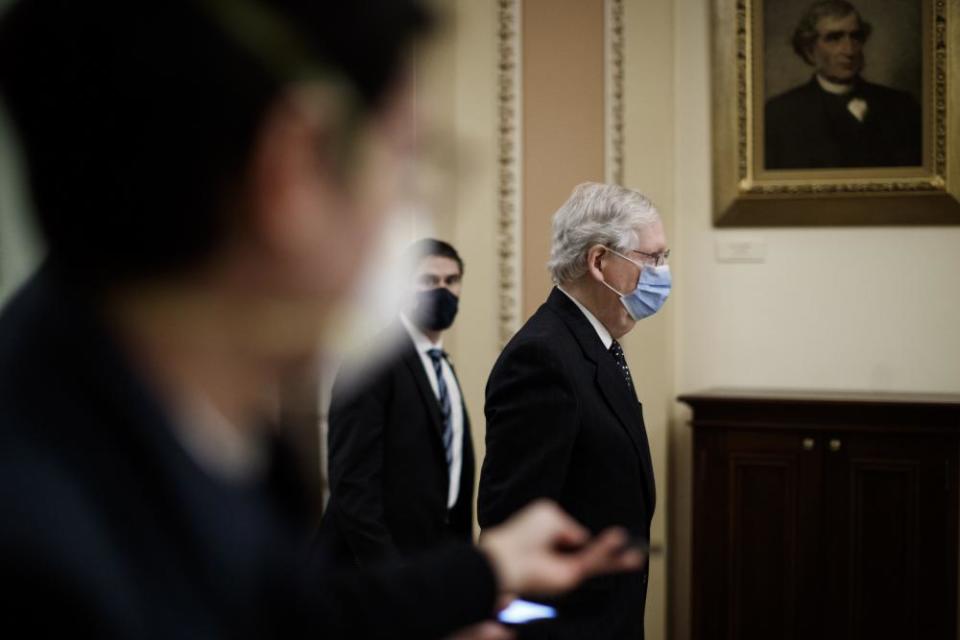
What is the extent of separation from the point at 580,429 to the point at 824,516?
2455 millimetres

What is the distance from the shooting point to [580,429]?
243 cm

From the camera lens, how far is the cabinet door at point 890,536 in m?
4.38

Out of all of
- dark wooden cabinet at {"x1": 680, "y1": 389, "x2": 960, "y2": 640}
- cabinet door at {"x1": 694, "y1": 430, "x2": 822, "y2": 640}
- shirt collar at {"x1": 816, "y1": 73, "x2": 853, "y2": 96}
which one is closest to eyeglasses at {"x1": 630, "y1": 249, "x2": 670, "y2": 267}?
dark wooden cabinet at {"x1": 680, "y1": 389, "x2": 960, "y2": 640}

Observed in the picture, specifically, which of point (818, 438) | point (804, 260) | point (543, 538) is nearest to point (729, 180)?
point (804, 260)

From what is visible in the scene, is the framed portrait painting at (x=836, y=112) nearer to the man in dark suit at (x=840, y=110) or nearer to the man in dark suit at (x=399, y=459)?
the man in dark suit at (x=840, y=110)

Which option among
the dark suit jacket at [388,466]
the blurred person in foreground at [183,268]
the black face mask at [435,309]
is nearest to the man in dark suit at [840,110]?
the black face mask at [435,309]

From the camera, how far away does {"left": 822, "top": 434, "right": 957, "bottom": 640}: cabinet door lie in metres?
4.38

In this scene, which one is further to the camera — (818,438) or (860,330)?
(860,330)

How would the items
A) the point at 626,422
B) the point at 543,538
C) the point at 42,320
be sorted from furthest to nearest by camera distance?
the point at 626,422 < the point at 543,538 < the point at 42,320

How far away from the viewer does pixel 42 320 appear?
64cm

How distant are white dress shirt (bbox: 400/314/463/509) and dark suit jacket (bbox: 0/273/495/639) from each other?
9.22 feet

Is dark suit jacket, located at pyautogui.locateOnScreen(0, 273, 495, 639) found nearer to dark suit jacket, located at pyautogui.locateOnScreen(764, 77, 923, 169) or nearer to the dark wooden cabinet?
the dark wooden cabinet

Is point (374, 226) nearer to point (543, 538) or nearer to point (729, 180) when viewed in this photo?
point (543, 538)

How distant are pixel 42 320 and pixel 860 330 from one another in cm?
479
